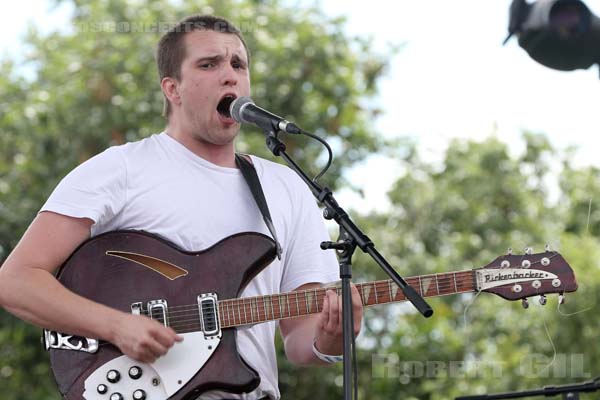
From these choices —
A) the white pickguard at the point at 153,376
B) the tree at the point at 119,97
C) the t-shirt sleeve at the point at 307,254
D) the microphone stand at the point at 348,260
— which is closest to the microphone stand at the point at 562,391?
the t-shirt sleeve at the point at 307,254

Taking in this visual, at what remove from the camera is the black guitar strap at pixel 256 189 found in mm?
3371

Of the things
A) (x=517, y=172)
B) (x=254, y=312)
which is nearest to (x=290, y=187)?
(x=254, y=312)

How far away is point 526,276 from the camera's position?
312 centimetres

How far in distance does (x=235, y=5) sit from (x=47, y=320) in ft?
18.7

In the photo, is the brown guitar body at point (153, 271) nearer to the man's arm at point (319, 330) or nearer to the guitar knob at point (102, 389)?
the guitar knob at point (102, 389)

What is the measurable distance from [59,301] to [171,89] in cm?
101

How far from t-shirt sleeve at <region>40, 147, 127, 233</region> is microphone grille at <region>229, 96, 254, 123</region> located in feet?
1.38

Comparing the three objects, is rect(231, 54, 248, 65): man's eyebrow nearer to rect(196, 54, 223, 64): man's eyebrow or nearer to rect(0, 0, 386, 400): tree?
rect(196, 54, 223, 64): man's eyebrow

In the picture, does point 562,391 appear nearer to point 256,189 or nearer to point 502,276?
point 502,276

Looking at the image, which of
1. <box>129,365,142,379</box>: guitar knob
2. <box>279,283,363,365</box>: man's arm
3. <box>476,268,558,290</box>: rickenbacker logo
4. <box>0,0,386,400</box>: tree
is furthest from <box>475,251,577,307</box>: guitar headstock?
<box>0,0,386,400</box>: tree

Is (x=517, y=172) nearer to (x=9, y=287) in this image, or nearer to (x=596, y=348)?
(x=596, y=348)

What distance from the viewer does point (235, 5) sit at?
8406mm

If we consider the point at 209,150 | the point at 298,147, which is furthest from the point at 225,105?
the point at 298,147

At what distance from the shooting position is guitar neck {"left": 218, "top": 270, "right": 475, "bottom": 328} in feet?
10.3
